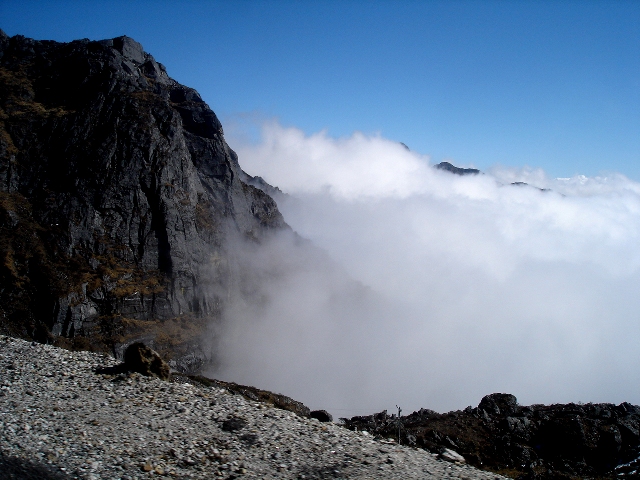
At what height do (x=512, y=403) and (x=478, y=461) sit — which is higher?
(x=512, y=403)

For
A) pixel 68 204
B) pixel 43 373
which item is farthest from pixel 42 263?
pixel 43 373

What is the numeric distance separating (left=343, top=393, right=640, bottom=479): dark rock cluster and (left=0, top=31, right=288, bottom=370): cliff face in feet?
200

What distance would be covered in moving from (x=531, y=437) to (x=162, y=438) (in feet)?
83.3

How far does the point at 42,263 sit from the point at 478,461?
74002 millimetres

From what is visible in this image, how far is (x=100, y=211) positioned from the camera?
282ft

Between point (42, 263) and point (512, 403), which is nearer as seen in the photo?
point (512, 403)

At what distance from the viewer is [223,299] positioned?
10506 cm

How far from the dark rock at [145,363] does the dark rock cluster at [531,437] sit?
450 inches

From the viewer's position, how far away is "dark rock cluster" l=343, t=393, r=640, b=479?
26.7 metres

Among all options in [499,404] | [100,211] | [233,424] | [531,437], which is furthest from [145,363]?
[100,211]

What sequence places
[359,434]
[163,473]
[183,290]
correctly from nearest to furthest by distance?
[163,473]
[359,434]
[183,290]

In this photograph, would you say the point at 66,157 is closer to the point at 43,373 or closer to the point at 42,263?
the point at 42,263

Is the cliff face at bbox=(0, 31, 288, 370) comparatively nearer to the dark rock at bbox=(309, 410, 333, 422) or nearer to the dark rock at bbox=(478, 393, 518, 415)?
the dark rock at bbox=(309, 410, 333, 422)


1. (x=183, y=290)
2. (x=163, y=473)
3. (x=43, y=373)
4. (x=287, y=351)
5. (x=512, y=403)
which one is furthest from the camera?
(x=287, y=351)
